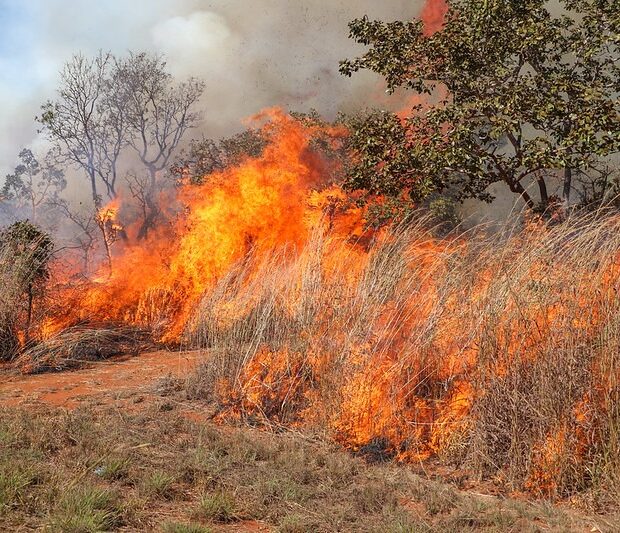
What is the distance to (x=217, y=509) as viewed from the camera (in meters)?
4.01

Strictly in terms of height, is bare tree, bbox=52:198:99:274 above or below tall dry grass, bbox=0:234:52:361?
above

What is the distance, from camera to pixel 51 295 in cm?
1109

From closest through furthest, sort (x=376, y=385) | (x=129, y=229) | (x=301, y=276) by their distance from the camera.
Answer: (x=376, y=385) → (x=301, y=276) → (x=129, y=229)

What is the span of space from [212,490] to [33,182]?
45.6 metres

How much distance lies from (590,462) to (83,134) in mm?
30516

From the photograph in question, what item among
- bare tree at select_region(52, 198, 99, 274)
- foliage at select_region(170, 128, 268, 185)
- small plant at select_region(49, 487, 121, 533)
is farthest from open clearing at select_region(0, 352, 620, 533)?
foliage at select_region(170, 128, 268, 185)

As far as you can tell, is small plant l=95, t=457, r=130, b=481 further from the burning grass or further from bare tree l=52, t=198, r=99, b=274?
bare tree l=52, t=198, r=99, b=274

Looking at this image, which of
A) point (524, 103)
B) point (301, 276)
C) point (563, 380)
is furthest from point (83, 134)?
point (563, 380)

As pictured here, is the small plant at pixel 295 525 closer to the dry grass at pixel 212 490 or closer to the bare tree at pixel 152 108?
the dry grass at pixel 212 490

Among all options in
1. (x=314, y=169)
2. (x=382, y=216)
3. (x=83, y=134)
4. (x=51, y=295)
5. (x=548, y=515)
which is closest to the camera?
(x=548, y=515)

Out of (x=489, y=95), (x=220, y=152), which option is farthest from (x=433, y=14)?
(x=220, y=152)

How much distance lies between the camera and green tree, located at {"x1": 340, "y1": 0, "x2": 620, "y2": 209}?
1117 cm

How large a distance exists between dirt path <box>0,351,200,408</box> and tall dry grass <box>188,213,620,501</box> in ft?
4.29

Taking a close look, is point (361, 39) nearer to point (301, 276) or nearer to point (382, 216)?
point (382, 216)
